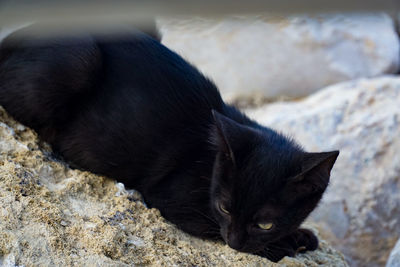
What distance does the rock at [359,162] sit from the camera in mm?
3934

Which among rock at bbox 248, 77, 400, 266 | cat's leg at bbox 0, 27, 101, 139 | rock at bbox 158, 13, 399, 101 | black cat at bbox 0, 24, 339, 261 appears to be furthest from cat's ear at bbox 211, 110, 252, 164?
rock at bbox 158, 13, 399, 101

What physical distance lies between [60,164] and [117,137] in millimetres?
361

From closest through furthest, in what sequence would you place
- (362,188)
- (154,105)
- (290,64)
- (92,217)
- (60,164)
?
(92,217) < (60,164) < (154,105) < (362,188) < (290,64)

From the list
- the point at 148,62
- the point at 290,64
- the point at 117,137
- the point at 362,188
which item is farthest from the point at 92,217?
the point at 290,64

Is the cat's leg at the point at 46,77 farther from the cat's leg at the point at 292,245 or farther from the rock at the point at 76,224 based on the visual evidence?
the cat's leg at the point at 292,245

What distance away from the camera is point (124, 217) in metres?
2.41

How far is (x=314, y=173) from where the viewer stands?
237cm

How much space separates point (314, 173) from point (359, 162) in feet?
6.19

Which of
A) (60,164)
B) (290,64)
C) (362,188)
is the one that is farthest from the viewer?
(290,64)

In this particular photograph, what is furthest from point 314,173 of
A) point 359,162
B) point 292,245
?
point 359,162

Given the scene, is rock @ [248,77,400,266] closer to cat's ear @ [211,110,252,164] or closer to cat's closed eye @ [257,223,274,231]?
cat's closed eye @ [257,223,274,231]

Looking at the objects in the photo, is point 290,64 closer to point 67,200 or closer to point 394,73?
point 394,73

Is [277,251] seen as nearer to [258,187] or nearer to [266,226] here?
[266,226]

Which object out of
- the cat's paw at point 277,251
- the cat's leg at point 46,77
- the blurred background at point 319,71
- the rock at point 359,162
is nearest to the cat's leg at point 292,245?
the cat's paw at point 277,251
